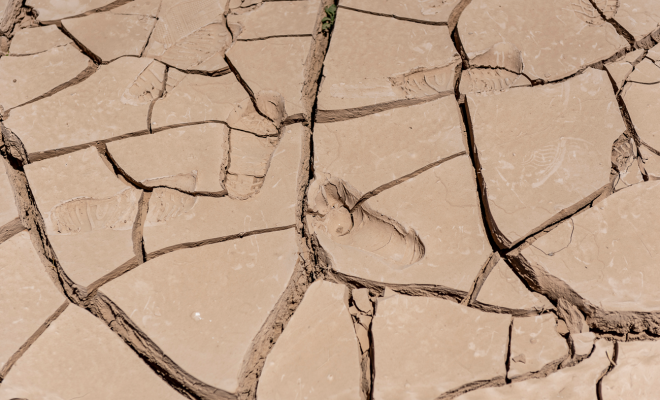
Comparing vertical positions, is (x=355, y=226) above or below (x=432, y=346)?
above

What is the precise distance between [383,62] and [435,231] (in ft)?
2.67

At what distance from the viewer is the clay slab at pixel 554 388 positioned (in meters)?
1.43

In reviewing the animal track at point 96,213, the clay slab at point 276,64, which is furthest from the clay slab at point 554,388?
the animal track at point 96,213

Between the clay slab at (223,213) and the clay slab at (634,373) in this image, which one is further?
the clay slab at (223,213)

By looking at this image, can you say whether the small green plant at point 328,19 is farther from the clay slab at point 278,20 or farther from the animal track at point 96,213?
the animal track at point 96,213

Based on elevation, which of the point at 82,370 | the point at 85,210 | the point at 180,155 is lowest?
the point at 82,370

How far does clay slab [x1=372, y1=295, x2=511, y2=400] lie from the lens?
1.44 m

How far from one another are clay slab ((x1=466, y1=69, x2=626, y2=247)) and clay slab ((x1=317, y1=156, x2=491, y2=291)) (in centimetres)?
9

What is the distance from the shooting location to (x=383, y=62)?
1896mm

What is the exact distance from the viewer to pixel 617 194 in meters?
1.65

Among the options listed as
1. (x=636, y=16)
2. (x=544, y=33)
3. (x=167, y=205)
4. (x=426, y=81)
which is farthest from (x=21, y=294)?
(x=636, y=16)

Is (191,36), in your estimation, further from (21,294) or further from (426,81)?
(21,294)

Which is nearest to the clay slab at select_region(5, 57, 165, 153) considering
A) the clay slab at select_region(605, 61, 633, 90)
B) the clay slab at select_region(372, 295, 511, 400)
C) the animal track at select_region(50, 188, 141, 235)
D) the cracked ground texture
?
the cracked ground texture

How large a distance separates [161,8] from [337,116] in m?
1.09
